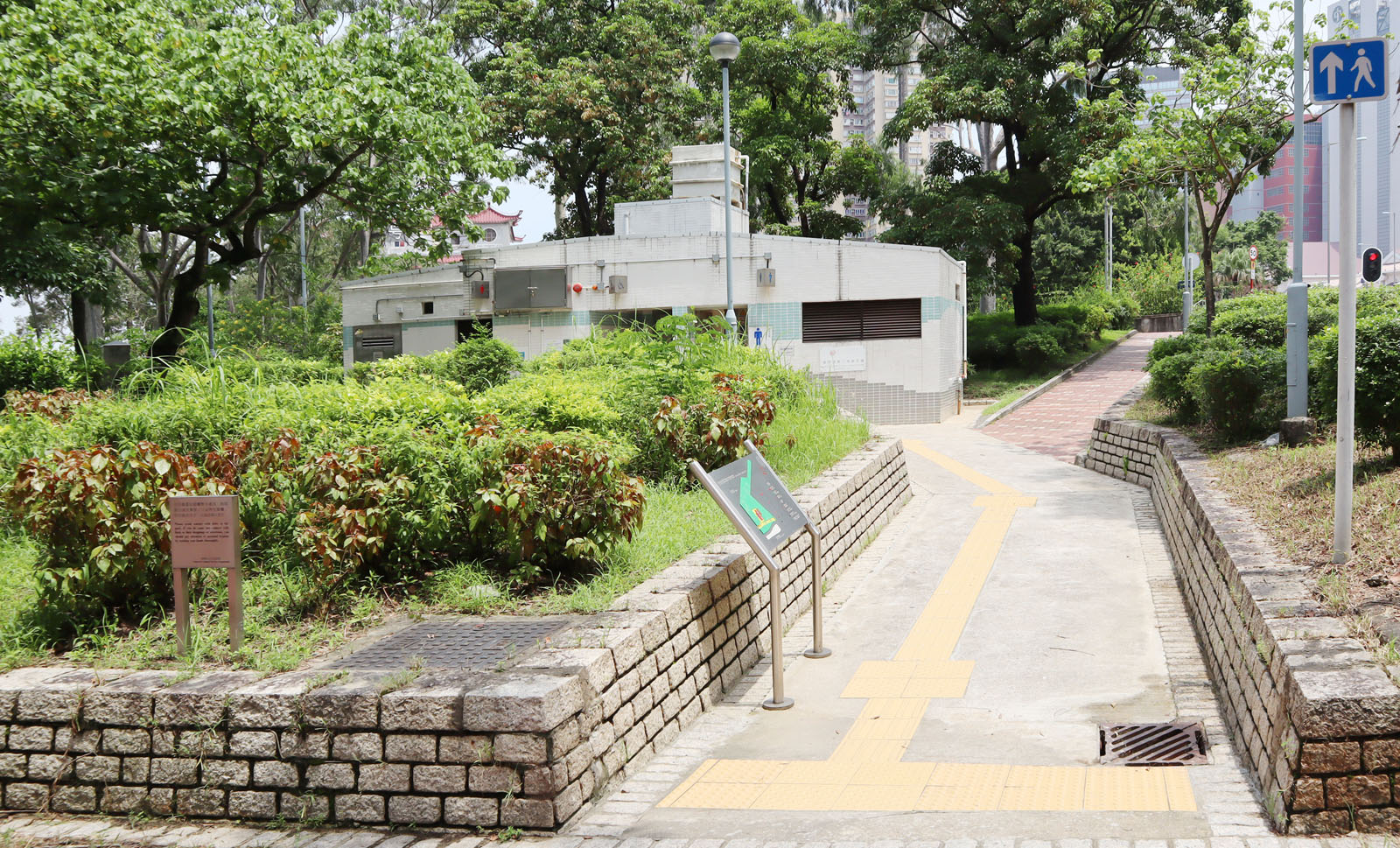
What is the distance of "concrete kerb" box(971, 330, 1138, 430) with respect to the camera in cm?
2252

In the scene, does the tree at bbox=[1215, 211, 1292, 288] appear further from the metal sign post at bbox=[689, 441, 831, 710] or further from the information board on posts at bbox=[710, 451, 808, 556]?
the information board on posts at bbox=[710, 451, 808, 556]

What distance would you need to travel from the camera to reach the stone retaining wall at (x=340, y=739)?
4609 mm

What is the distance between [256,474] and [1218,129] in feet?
49.3

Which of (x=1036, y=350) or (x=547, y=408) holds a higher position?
(x=1036, y=350)

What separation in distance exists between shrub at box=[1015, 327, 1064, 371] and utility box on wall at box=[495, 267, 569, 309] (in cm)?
1310

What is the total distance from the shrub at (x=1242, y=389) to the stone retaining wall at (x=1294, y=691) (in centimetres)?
452

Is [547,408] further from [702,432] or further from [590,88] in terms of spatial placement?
[590,88]

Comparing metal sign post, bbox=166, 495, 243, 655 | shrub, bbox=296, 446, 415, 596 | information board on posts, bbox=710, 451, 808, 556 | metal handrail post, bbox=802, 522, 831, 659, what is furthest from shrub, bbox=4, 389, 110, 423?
metal handrail post, bbox=802, 522, 831, 659

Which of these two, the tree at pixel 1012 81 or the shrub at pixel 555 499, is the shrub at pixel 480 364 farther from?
the tree at pixel 1012 81

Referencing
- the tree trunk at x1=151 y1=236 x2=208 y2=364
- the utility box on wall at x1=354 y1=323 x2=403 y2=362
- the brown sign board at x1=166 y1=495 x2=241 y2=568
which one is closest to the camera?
the brown sign board at x1=166 y1=495 x2=241 y2=568

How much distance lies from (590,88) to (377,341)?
440 inches

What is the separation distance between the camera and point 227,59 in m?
16.4

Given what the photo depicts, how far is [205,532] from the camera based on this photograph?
5.40m

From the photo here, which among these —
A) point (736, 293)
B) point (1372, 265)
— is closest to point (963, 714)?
point (736, 293)
